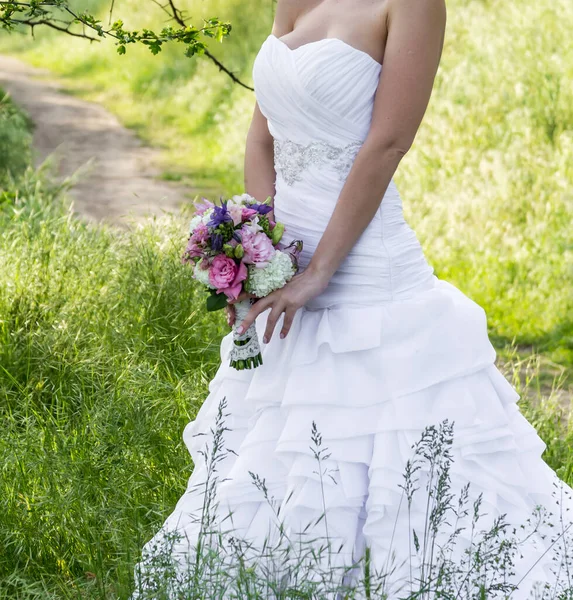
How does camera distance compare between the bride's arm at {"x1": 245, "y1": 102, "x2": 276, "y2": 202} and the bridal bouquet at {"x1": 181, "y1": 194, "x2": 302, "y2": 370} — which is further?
the bride's arm at {"x1": 245, "y1": 102, "x2": 276, "y2": 202}

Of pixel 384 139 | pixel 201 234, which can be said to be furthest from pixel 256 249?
pixel 384 139

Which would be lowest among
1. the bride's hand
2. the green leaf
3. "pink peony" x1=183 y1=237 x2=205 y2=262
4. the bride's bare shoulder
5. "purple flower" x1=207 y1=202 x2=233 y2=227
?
the green leaf

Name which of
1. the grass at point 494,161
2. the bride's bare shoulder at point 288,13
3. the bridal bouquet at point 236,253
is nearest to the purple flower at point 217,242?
the bridal bouquet at point 236,253

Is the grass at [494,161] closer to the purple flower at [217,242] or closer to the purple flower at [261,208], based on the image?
the purple flower at [261,208]

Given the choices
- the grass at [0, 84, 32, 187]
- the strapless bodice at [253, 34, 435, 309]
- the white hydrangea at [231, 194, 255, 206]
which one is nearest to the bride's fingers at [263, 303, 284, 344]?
the strapless bodice at [253, 34, 435, 309]

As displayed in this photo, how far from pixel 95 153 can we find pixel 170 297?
22.6 feet

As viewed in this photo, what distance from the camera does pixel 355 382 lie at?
2670 mm

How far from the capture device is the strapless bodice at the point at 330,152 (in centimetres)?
265

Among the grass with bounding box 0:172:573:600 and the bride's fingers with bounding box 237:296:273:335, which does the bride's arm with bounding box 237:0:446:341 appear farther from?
the grass with bounding box 0:172:573:600

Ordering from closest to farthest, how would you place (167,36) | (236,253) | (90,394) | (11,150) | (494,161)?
(236,253) < (167,36) < (90,394) < (494,161) < (11,150)

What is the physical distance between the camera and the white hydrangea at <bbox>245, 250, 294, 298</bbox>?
8.46 feet

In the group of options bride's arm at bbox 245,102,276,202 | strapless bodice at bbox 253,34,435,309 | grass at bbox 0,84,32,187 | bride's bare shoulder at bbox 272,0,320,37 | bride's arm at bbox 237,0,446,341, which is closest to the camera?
bride's arm at bbox 237,0,446,341

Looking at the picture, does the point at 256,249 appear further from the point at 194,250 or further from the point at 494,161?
the point at 494,161

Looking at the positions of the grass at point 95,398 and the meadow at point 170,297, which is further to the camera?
the meadow at point 170,297
